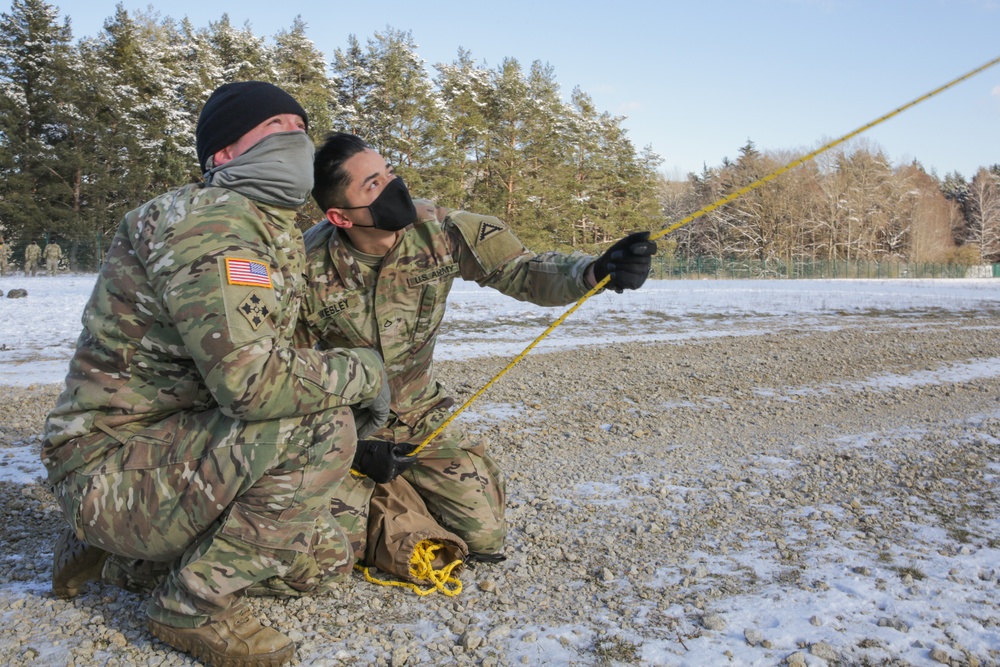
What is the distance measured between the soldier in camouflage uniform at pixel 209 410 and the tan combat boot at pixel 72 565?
317 millimetres

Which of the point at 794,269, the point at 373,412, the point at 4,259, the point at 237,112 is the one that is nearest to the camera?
the point at 237,112

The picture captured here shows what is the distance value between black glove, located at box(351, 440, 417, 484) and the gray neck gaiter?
1044mm

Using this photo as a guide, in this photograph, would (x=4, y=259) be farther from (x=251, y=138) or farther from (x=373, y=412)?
(x=373, y=412)

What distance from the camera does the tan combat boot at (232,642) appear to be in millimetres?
2523

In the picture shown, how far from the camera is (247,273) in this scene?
97.9 inches

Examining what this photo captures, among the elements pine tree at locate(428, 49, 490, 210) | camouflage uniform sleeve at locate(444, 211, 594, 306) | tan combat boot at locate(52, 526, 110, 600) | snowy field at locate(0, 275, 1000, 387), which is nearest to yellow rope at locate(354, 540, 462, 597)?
tan combat boot at locate(52, 526, 110, 600)

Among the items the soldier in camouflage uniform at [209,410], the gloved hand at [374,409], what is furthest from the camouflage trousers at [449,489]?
the soldier in camouflage uniform at [209,410]

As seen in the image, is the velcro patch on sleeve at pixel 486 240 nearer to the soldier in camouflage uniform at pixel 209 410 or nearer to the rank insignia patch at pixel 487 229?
the rank insignia patch at pixel 487 229

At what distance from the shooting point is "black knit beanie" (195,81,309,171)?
2.87m

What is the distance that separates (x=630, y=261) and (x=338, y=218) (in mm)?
1273

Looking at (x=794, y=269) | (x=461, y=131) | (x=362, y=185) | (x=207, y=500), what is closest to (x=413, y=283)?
(x=362, y=185)

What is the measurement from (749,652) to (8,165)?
41474mm

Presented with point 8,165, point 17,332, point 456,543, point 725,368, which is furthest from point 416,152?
point 456,543

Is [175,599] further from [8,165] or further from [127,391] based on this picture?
[8,165]
